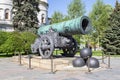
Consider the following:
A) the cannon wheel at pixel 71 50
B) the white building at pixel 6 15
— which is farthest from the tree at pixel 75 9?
the cannon wheel at pixel 71 50

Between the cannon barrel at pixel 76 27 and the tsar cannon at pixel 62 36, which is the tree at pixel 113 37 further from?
the cannon barrel at pixel 76 27

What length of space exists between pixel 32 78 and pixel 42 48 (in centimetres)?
516

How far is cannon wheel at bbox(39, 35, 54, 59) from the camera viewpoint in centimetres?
1559

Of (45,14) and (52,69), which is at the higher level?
(45,14)

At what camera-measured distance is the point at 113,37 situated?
33.6 metres

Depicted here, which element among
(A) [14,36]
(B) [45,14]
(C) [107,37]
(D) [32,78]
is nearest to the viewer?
(D) [32,78]

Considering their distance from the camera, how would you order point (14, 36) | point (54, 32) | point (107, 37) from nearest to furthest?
1. point (54, 32)
2. point (14, 36)
3. point (107, 37)

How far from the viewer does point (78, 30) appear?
47.6ft

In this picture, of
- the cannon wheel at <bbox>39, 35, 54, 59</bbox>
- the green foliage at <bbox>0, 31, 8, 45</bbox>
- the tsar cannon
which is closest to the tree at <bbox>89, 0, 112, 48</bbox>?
the green foliage at <bbox>0, 31, 8, 45</bbox>

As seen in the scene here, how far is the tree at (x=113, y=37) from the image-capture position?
33375 mm

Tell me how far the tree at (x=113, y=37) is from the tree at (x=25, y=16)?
9.55m

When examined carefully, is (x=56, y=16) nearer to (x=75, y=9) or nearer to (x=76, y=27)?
(x=75, y=9)

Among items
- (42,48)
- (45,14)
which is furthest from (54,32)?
(45,14)

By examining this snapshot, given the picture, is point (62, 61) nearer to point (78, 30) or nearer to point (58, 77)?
point (78, 30)
